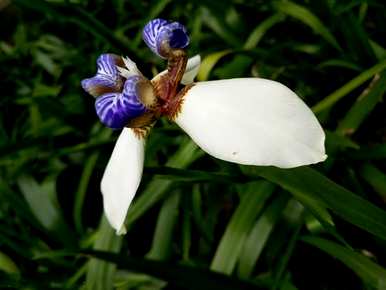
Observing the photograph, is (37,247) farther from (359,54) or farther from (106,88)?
(359,54)

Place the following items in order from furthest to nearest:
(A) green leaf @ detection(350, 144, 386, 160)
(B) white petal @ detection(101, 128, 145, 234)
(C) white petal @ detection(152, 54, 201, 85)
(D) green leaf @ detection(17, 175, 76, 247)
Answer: (D) green leaf @ detection(17, 175, 76, 247), (A) green leaf @ detection(350, 144, 386, 160), (C) white petal @ detection(152, 54, 201, 85), (B) white petal @ detection(101, 128, 145, 234)

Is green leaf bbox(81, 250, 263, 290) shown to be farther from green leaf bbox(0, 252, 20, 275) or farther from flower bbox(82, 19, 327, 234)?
green leaf bbox(0, 252, 20, 275)

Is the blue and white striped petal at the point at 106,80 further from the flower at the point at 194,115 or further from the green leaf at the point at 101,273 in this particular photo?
the green leaf at the point at 101,273

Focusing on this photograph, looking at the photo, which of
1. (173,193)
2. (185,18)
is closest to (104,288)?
(173,193)

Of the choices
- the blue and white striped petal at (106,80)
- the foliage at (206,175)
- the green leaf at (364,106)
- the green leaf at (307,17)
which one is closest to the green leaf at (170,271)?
the foliage at (206,175)

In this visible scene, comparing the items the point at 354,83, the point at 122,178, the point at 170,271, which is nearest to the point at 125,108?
the point at 122,178

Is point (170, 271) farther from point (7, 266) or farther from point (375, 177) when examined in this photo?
point (7, 266)

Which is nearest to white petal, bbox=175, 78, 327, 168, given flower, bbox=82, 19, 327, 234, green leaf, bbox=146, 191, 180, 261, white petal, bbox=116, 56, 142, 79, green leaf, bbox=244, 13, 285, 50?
flower, bbox=82, 19, 327, 234
